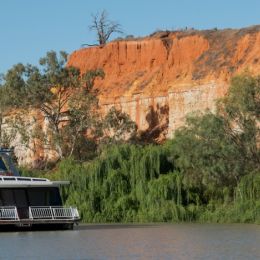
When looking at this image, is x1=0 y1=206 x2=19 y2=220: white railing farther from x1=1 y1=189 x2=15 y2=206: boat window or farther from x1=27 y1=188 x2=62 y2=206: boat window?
x1=27 y1=188 x2=62 y2=206: boat window

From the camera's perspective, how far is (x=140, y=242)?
109 ft

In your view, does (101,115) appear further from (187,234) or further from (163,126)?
(187,234)

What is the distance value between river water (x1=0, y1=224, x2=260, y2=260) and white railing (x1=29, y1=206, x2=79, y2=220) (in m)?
Result: 0.74

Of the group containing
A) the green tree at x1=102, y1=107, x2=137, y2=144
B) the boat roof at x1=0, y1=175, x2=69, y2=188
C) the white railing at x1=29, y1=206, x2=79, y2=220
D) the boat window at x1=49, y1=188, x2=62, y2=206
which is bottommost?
the white railing at x1=29, y1=206, x2=79, y2=220

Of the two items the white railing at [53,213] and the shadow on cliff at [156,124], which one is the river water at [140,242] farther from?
the shadow on cliff at [156,124]

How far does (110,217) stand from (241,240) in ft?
48.6

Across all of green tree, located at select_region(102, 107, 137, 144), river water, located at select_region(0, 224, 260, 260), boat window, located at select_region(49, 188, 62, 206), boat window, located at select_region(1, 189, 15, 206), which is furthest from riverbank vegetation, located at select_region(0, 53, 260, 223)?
green tree, located at select_region(102, 107, 137, 144)

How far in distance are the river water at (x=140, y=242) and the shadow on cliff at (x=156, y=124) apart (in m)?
26.3

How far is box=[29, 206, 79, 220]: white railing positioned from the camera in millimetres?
39844

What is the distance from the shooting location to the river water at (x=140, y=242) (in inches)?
1139

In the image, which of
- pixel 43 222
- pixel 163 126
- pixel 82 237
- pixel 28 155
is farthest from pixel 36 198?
pixel 28 155

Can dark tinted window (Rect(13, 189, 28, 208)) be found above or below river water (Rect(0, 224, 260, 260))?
above

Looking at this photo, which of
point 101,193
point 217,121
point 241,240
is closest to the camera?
point 241,240

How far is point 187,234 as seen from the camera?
1435 inches
